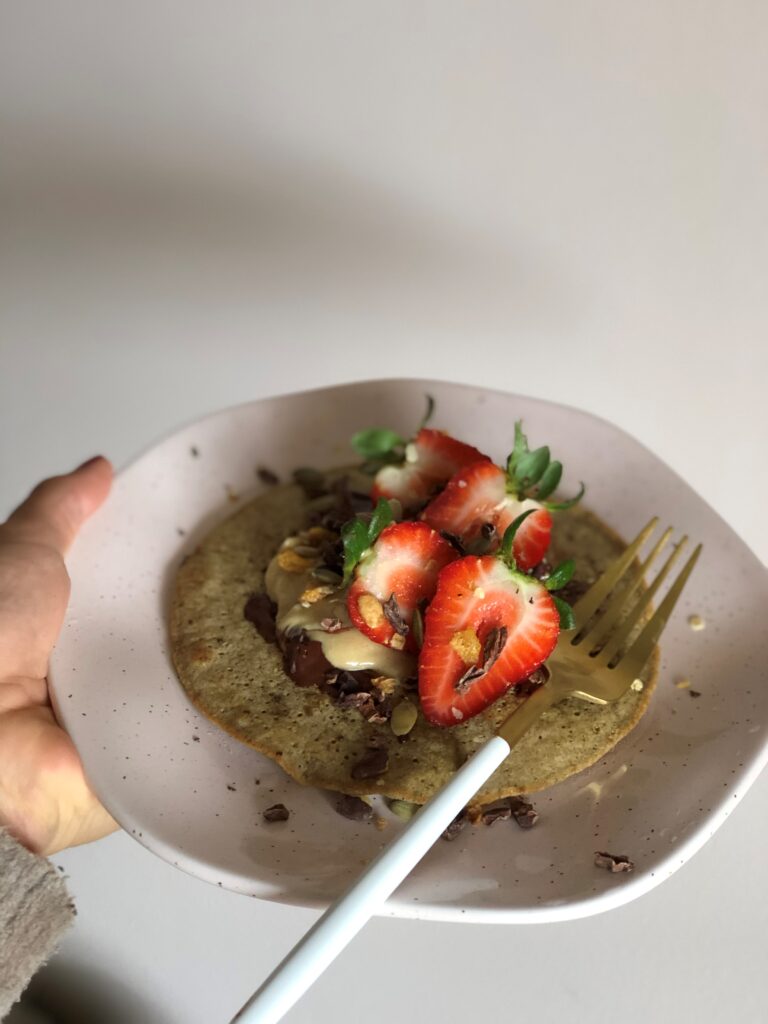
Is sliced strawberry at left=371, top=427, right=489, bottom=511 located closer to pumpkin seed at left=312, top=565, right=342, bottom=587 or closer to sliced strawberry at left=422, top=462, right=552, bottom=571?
sliced strawberry at left=422, top=462, right=552, bottom=571

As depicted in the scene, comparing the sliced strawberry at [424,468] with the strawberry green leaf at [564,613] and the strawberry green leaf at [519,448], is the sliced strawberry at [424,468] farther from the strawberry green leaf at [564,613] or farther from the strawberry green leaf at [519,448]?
the strawberry green leaf at [564,613]

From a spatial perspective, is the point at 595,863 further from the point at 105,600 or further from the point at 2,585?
the point at 2,585

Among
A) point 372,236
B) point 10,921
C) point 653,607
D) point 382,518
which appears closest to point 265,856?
point 10,921

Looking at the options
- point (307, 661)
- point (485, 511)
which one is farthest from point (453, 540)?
point (307, 661)

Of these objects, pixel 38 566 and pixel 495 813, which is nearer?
pixel 495 813

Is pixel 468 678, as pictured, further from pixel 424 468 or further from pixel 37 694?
pixel 37 694

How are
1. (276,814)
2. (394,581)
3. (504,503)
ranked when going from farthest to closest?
(504,503)
(394,581)
(276,814)
